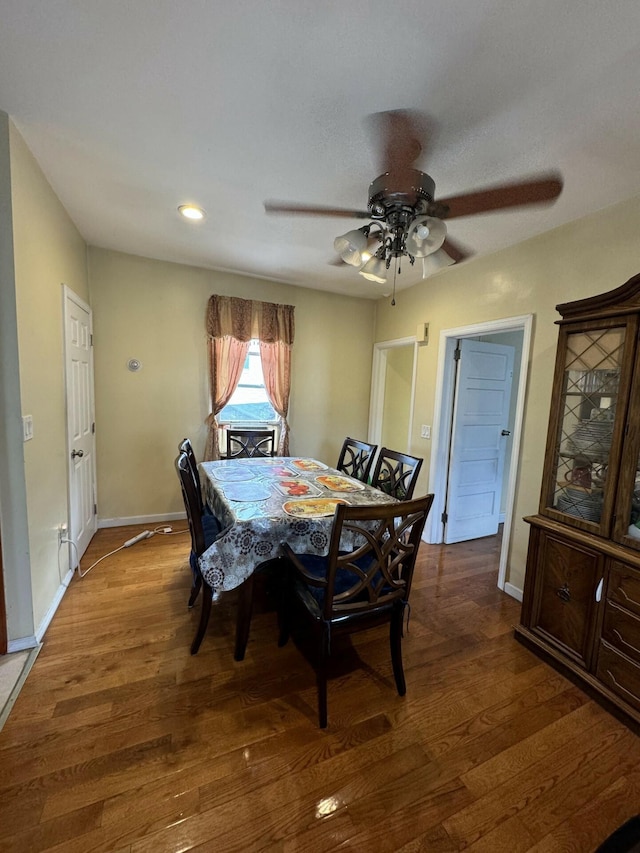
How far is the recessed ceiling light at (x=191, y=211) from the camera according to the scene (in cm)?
235

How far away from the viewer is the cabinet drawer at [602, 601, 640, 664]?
1610 millimetres

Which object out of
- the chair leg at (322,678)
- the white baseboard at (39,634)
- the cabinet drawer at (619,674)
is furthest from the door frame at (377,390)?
the white baseboard at (39,634)

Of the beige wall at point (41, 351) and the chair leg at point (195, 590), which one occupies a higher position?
the beige wall at point (41, 351)

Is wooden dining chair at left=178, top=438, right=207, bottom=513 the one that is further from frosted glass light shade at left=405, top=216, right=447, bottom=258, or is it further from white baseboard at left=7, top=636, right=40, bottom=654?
frosted glass light shade at left=405, top=216, right=447, bottom=258

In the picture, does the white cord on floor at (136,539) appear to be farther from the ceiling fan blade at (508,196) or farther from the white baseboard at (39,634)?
the ceiling fan blade at (508,196)

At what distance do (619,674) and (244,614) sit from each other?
1814 millimetres

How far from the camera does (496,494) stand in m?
3.70

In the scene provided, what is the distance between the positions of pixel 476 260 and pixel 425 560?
2.62 m

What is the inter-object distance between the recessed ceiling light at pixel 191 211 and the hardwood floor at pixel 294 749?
8.73 feet

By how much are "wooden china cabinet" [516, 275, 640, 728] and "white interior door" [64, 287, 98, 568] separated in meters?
3.14

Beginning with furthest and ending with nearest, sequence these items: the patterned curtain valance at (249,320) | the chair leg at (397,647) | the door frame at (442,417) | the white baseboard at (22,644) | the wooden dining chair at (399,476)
→ 1. the patterned curtain valance at (249,320)
2. the door frame at (442,417)
3. the wooden dining chair at (399,476)
4. the white baseboard at (22,644)
5. the chair leg at (397,647)

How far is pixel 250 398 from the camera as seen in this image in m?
3.96

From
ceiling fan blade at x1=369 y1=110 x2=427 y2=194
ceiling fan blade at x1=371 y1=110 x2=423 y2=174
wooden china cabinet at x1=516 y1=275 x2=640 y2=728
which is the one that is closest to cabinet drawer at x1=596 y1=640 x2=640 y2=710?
wooden china cabinet at x1=516 y1=275 x2=640 y2=728

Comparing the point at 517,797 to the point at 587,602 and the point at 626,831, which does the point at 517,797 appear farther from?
the point at 626,831
